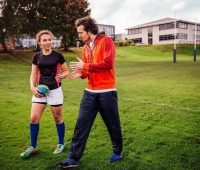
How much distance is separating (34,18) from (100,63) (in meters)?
41.6

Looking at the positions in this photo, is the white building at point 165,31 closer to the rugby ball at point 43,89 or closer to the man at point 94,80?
the rugby ball at point 43,89

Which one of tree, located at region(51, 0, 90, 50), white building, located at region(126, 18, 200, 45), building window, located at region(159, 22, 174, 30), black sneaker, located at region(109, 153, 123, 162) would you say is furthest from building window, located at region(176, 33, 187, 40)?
black sneaker, located at region(109, 153, 123, 162)

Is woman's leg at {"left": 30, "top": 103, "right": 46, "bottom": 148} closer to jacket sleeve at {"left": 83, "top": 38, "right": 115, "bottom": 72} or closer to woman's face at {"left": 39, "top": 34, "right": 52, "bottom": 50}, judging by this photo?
woman's face at {"left": 39, "top": 34, "right": 52, "bottom": 50}

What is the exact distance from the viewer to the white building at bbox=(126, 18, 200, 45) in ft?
300

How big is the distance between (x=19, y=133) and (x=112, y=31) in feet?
446

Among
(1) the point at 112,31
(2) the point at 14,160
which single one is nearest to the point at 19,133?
(2) the point at 14,160

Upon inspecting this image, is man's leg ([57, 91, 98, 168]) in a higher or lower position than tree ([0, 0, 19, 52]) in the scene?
lower

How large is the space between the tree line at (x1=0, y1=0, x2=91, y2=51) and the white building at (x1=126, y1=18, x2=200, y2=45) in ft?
166

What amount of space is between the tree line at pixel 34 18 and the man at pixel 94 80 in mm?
38712

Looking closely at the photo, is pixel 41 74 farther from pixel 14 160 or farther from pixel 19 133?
pixel 19 133

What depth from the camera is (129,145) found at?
6414 millimetres

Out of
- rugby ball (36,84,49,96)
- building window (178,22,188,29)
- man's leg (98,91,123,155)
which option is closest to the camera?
man's leg (98,91,123,155)

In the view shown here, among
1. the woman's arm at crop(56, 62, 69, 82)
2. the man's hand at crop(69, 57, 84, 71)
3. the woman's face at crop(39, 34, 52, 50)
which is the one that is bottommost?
the woman's arm at crop(56, 62, 69, 82)

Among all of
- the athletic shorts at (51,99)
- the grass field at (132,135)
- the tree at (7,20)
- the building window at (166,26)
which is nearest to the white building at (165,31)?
the building window at (166,26)
